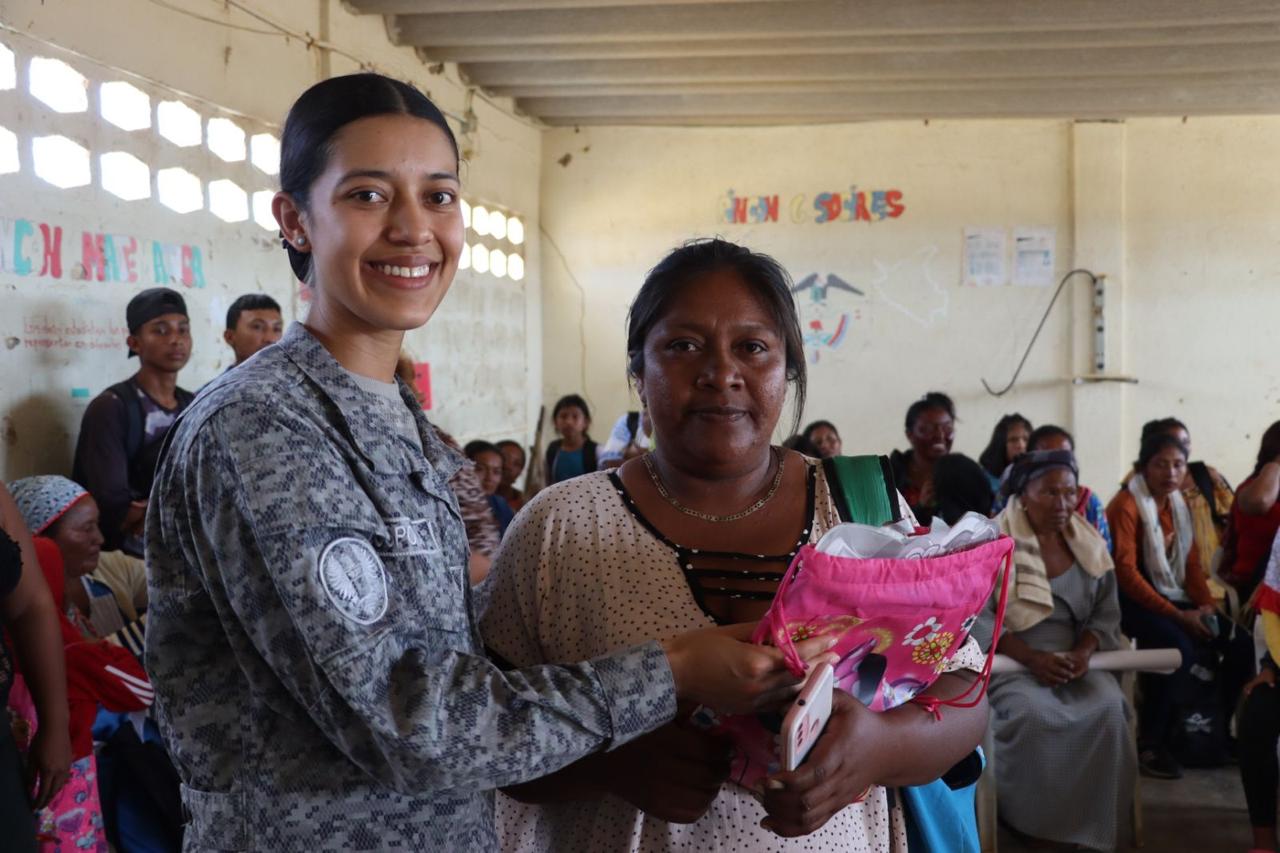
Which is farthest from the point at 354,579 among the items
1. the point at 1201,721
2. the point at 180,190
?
the point at 1201,721

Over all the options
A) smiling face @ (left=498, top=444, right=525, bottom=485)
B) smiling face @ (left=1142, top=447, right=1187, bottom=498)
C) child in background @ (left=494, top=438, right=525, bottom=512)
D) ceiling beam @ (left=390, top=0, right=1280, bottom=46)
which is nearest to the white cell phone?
smiling face @ (left=1142, top=447, right=1187, bottom=498)

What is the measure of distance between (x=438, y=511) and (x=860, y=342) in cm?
782

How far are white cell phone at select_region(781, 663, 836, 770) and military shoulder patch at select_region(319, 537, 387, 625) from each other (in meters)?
0.42

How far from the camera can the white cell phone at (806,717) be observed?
3.51 feet

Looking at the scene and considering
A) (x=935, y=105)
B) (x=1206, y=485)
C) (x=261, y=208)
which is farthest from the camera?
(x=935, y=105)

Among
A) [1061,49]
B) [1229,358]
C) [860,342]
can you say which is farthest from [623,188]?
[1229,358]

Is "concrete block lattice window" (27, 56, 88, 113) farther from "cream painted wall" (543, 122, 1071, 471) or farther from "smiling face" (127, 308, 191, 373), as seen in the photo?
"cream painted wall" (543, 122, 1071, 471)

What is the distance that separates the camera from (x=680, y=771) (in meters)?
1.30

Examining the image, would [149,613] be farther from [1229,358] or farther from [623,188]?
[1229,358]

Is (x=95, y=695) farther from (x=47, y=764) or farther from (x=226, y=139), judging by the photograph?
(x=226, y=139)

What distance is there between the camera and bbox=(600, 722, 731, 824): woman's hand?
1294 mm

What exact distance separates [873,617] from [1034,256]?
26.1ft

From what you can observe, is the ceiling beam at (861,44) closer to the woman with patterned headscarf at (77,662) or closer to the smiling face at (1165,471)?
the smiling face at (1165,471)

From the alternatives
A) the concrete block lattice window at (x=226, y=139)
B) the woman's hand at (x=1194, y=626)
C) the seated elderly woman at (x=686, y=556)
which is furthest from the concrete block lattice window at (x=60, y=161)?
the woman's hand at (x=1194, y=626)
